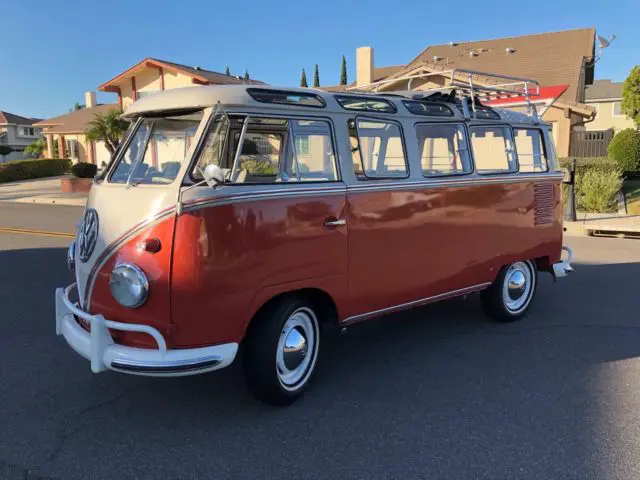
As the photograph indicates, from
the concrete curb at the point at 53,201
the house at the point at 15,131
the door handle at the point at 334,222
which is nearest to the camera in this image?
the door handle at the point at 334,222

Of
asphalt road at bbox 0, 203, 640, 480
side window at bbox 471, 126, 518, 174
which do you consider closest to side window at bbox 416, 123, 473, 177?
side window at bbox 471, 126, 518, 174

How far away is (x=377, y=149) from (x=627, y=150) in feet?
61.2

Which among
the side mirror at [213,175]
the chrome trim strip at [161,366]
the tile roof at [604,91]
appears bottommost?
the chrome trim strip at [161,366]

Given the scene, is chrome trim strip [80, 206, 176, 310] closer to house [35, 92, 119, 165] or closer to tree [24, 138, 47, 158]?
house [35, 92, 119, 165]

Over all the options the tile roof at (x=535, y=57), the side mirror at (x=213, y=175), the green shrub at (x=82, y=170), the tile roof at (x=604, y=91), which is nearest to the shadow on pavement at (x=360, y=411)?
the side mirror at (x=213, y=175)

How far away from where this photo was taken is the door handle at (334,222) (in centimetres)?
416

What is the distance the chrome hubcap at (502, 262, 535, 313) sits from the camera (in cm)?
609

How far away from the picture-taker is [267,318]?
155 inches

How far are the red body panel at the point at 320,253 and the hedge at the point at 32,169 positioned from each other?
120 feet

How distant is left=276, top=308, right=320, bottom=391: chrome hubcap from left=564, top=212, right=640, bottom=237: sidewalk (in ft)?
33.6

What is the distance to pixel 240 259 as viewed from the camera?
12.0 ft

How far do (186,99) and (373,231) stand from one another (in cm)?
179

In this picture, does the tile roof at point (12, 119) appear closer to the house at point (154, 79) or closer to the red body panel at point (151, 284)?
the house at point (154, 79)

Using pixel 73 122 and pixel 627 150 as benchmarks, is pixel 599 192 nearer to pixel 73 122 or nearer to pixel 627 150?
pixel 627 150
